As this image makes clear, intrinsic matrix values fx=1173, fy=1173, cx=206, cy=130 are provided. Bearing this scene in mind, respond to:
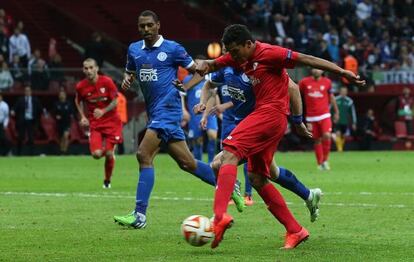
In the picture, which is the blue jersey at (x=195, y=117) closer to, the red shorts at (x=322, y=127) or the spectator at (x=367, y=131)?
the red shorts at (x=322, y=127)

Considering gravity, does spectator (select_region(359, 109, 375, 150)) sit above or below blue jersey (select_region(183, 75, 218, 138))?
below

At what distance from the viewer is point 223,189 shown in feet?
36.9

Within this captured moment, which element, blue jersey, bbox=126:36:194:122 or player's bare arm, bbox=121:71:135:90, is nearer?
blue jersey, bbox=126:36:194:122

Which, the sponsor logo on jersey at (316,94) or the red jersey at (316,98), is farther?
the sponsor logo on jersey at (316,94)

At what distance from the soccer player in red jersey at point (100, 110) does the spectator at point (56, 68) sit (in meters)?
15.4

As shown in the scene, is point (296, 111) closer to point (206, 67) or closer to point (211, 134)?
point (206, 67)

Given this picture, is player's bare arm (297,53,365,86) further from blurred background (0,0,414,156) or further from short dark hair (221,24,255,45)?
blurred background (0,0,414,156)

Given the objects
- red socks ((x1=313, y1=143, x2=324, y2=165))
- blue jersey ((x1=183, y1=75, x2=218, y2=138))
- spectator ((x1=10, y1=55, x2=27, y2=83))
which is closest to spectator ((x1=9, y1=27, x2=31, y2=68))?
spectator ((x1=10, y1=55, x2=27, y2=83))

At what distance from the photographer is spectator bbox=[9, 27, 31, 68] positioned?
37.3 metres

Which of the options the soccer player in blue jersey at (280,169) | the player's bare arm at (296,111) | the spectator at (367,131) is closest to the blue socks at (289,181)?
the soccer player in blue jersey at (280,169)

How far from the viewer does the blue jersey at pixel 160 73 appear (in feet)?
48.8

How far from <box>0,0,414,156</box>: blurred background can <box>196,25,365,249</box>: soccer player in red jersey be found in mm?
24560

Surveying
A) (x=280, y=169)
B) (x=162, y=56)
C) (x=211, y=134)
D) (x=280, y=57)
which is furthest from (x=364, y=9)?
(x=280, y=57)

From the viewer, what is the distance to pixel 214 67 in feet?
39.9
